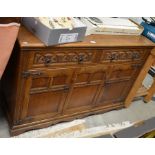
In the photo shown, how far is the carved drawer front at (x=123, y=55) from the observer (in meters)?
1.65

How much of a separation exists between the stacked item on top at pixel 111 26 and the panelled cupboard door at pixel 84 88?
0.91ft

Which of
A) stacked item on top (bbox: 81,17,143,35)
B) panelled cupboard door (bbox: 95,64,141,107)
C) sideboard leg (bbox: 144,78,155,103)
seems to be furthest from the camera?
sideboard leg (bbox: 144,78,155,103)

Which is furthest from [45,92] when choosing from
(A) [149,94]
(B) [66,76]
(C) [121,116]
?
(A) [149,94]

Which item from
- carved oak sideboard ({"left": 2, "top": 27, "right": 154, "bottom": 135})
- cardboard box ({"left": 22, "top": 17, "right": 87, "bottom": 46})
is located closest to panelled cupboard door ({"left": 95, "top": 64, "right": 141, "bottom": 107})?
carved oak sideboard ({"left": 2, "top": 27, "right": 154, "bottom": 135})

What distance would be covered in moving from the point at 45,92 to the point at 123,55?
0.69 metres

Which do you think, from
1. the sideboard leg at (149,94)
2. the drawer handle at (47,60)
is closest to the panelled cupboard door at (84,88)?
the drawer handle at (47,60)

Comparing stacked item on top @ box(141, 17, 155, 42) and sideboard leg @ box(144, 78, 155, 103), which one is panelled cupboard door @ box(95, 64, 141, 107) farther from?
sideboard leg @ box(144, 78, 155, 103)

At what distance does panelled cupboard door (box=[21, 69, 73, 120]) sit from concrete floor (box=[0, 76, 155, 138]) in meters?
0.23

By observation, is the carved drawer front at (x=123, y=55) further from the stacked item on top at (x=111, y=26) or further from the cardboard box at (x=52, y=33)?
the cardboard box at (x=52, y=33)

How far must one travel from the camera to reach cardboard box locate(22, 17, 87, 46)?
1.27m

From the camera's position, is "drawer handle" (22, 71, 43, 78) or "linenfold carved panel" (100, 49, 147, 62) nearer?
"drawer handle" (22, 71, 43, 78)
